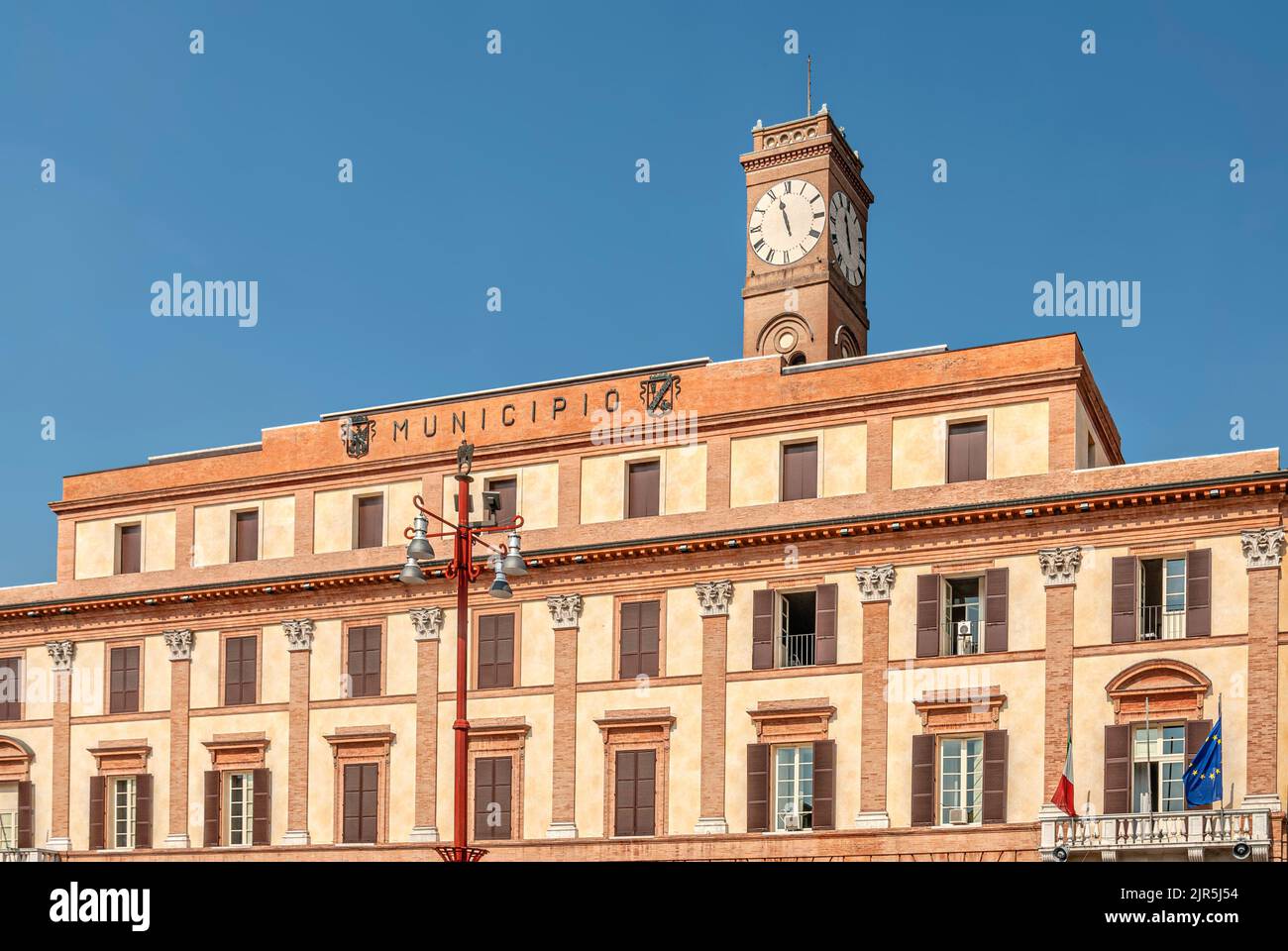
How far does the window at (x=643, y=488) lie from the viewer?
4628cm

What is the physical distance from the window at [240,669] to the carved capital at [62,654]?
579cm

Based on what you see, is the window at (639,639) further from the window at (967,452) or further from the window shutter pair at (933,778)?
the window at (967,452)

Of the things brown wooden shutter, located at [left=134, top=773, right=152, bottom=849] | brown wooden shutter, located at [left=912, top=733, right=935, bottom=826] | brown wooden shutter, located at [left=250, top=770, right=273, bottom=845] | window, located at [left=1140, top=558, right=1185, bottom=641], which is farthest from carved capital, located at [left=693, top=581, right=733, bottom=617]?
brown wooden shutter, located at [left=134, top=773, right=152, bottom=849]

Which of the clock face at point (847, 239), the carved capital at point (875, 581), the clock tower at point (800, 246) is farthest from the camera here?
the clock face at point (847, 239)

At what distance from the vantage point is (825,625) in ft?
142

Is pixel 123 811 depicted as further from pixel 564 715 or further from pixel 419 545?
pixel 419 545

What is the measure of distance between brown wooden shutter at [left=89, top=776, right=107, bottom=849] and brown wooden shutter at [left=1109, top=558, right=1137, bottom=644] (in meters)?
29.8

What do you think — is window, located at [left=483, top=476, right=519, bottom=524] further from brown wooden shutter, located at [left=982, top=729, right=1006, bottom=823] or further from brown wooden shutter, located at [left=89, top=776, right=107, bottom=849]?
brown wooden shutter, located at [left=982, top=729, right=1006, bottom=823]

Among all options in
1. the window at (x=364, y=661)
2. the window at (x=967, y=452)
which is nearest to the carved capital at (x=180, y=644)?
the window at (x=364, y=661)

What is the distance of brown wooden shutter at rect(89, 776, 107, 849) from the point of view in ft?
165

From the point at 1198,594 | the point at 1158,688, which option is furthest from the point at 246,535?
the point at 1198,594
